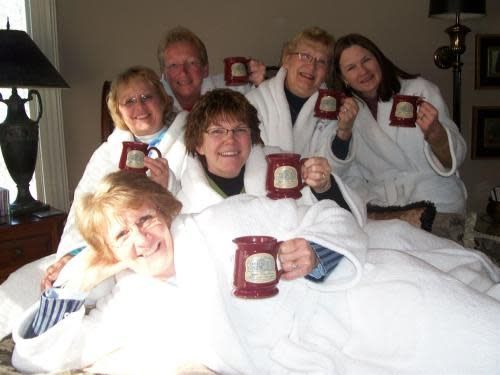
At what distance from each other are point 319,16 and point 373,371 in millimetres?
2589

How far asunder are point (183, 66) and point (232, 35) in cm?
92

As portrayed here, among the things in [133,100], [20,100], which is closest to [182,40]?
[133,100]

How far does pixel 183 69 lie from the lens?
99.8 inches

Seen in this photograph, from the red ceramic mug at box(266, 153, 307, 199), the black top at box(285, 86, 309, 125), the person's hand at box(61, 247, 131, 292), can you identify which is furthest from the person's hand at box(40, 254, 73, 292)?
the black top at box(285, 86, 309, 125)

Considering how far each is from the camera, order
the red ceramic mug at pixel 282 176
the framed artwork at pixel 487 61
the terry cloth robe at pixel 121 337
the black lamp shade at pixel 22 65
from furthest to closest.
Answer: the framed artwork at pixel 487 61 → the black lamp shade at pixel 22 65 → the red ceramic mug at pixel 282 176 → the terry cloth robe at pixel 121 337

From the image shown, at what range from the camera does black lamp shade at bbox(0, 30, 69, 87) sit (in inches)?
94.3

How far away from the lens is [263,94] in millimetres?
2514

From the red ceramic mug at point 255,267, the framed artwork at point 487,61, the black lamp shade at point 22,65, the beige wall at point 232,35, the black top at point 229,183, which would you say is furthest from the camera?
the framed artwork at point 487,61

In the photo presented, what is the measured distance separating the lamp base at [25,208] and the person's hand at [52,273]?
101 cm

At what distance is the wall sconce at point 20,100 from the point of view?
2.42 metres

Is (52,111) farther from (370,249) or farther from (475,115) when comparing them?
(475,115)

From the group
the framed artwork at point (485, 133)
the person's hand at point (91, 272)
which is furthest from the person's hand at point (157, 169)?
the framed artwork at point (485, 133)

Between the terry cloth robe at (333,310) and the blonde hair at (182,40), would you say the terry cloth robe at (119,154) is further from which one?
the terry cloth robe at (333,310)

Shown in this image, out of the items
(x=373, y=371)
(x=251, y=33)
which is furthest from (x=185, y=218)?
(x=251, y=33)
